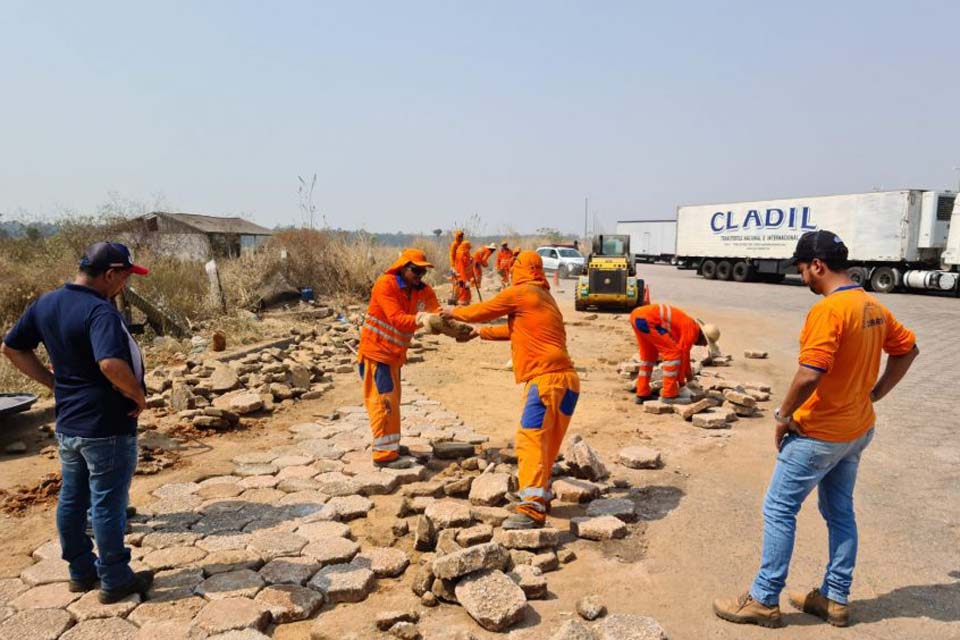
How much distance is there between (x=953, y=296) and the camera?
64.5 feet

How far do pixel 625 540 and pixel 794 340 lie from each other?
9.41 meters

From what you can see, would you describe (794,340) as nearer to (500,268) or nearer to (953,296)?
(500,268)

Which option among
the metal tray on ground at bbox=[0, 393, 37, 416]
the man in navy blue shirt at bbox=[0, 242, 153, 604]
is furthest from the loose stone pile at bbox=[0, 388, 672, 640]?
the metal tray on ground at bbox=[0, 393, 37, 416]

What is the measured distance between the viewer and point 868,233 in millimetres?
20562

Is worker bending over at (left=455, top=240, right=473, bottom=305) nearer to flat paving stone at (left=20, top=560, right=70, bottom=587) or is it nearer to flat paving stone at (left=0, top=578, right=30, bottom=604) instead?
flat paving stone at (left=20, top=560, right=70, bottom=587)

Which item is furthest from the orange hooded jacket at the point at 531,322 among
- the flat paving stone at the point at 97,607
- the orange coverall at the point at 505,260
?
the orange coverall at the point at 505,260

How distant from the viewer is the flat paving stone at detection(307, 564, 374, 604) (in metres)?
3.37

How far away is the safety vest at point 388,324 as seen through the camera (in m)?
5.16

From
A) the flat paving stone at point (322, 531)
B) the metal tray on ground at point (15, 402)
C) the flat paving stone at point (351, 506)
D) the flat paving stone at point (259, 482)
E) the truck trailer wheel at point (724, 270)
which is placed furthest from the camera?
the truck trailer wheel at point (724, 270)

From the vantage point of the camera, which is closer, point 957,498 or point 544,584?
point 544,584

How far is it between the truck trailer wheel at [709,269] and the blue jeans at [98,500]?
26416mm

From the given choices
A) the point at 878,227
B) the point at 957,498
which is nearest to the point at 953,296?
the point at 878,227

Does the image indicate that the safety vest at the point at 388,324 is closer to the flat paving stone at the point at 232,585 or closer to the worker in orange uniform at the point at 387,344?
the worker in orange uniform at the point at 387,344

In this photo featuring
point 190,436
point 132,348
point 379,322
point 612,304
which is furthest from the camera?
point 612,304
